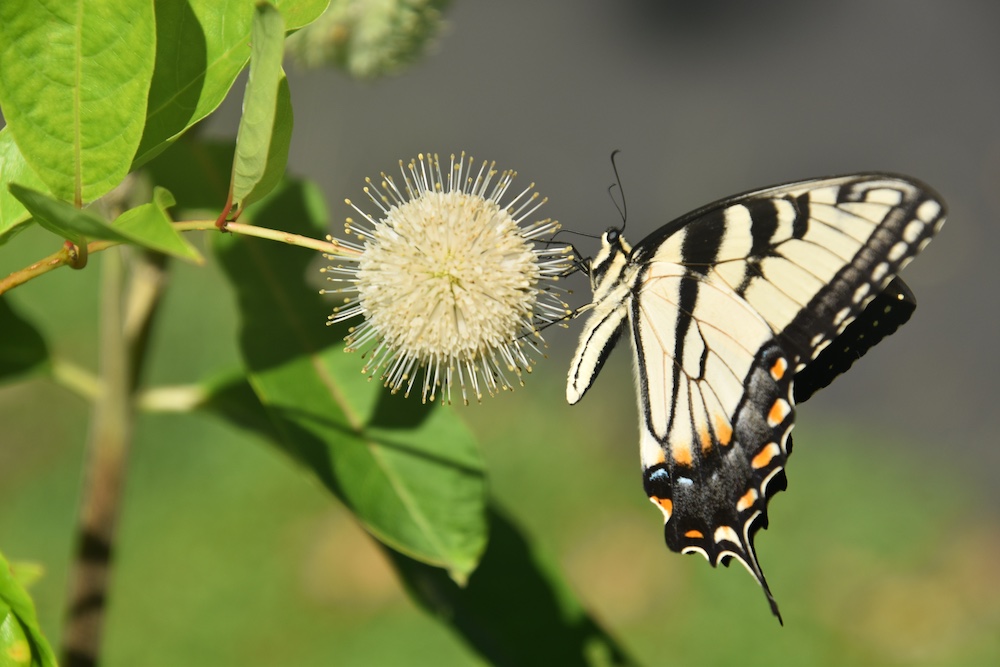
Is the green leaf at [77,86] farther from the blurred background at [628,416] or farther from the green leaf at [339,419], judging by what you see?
the blurred background at [628,416]

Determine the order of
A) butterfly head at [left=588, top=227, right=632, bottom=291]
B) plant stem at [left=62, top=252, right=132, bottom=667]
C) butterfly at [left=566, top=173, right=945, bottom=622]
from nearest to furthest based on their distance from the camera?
plant stem at [left=62, top=252, right=132, bottom=667] → butterfly at [left=566, top=173, right=945, bottom=622] → butterfly head at [left=588, top=227, right=632, bottom=291]

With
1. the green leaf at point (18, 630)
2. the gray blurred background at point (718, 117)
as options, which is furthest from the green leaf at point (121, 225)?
the gray blurred background at point (718, 117)

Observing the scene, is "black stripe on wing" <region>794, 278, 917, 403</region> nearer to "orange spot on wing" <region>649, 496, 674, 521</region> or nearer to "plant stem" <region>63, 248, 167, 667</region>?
"orange spot on wing" <region>649, 496, 674, 521</region>

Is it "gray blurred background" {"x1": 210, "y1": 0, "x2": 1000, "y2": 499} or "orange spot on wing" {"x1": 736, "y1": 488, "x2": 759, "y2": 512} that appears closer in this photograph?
"orange spot on wing" {"x1": 736, "y1": 488, "x2": 759, "y2": 512}

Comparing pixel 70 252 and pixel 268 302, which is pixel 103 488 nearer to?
pixel 268 302

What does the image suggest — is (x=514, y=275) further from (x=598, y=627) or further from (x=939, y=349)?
(x=939, y=349)

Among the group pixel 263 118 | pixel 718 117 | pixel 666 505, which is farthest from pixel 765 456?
pixel 718 117

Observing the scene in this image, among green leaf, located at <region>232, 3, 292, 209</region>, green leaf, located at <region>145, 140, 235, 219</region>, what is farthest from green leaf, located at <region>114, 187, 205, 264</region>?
green leaf, located at <region>145, 140, 235, 219</region>

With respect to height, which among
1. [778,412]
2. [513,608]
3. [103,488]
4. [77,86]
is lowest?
[513,608]
